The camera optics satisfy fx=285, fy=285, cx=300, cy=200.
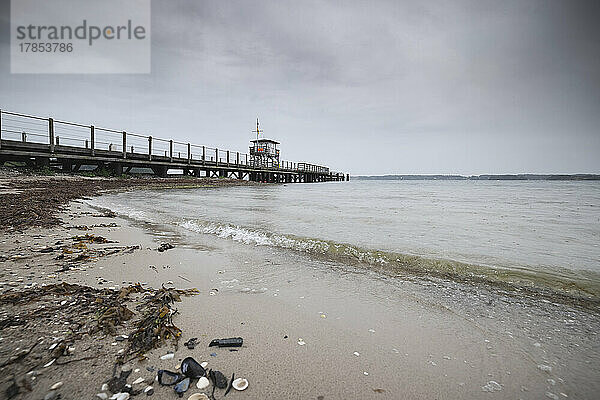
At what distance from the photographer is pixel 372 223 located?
6355mm

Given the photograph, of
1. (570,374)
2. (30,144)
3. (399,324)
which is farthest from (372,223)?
(30,144)

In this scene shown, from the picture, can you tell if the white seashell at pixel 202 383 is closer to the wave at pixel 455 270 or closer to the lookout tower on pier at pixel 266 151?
the wave at pixel 455 270

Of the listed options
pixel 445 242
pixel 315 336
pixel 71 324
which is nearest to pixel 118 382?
pixel 71 324

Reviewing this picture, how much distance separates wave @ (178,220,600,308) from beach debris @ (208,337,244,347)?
2.05m

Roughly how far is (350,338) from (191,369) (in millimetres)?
931

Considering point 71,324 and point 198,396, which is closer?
point 198,396

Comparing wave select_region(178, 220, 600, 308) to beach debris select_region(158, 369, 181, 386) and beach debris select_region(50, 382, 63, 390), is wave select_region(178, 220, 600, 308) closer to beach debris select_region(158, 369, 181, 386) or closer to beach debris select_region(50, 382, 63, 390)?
beach debris select_region(158, 369, 181, 386)

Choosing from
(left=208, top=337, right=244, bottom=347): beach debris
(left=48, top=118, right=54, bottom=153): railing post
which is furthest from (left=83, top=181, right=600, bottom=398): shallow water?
(left=48, top=118, right=54, bottom=153): railing post

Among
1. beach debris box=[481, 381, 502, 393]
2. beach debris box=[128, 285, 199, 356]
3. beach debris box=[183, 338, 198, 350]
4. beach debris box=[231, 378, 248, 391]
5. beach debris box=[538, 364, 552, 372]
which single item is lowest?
beach debris box=[538, 364, 552, 372]

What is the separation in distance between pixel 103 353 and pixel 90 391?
276mm

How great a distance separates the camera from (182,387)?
1.26 metres

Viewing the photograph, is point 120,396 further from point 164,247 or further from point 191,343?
point 164,247

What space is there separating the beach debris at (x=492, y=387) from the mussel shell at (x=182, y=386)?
4.55 ft

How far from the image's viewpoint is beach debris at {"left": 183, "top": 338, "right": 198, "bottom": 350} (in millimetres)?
1579
